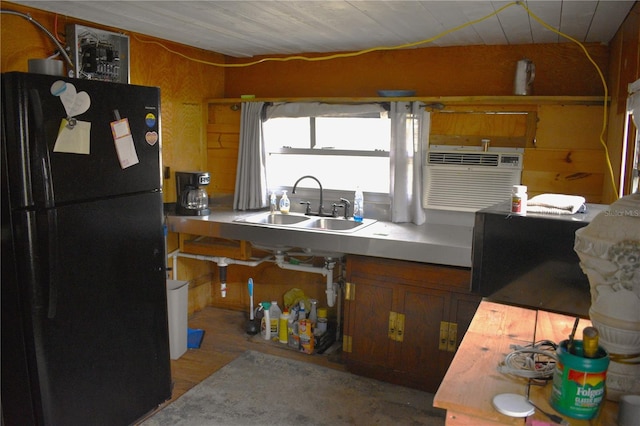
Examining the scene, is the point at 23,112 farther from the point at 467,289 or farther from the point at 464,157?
the point at 464,157

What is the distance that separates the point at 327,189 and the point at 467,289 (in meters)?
1.41

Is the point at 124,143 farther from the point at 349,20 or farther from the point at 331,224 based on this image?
the point at 331,224

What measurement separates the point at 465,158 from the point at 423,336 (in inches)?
45.7

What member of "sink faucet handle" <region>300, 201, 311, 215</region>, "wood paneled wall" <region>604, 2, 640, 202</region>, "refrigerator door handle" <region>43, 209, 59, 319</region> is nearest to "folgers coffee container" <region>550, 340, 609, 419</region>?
"wood paneled wall" <region>604, 2, 640, 202</region>

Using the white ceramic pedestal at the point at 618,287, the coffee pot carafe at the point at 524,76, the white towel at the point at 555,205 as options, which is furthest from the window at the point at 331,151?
the white ceramic pedestal at the point at 618,287

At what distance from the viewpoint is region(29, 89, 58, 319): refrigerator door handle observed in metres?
1.93

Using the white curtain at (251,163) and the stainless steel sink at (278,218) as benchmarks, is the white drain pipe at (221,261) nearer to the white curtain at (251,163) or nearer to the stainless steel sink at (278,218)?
the stainless steel sink at (278,218)

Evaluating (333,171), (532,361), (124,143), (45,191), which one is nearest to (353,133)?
(333,171)

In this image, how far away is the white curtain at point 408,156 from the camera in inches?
131

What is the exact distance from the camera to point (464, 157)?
3.27 meters

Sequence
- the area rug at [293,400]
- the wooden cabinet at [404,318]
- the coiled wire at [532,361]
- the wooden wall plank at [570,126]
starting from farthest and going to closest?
the wooden wall plank at [570,126]
the wooden cabinet at [404,318]
the area rug at [293,400]
the coiled wire at [532,361]

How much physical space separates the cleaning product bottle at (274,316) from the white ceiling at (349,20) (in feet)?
6.01

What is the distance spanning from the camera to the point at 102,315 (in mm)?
2283

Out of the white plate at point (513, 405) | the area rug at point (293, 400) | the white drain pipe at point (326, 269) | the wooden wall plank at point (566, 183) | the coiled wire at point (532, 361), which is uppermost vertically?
the wooden wall plank at point (566, 183)
